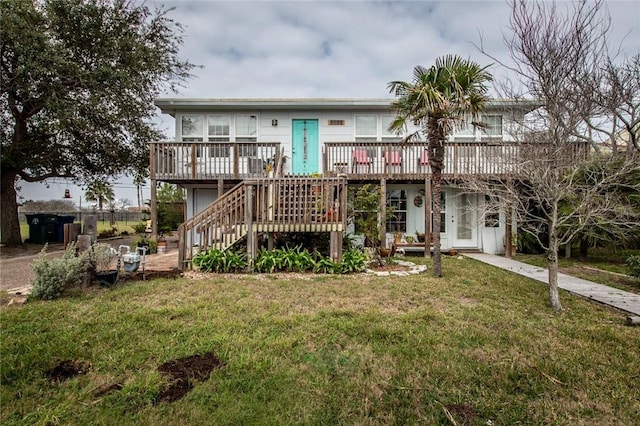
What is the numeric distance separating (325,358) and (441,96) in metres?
5.45

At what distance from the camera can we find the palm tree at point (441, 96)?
6348 mm

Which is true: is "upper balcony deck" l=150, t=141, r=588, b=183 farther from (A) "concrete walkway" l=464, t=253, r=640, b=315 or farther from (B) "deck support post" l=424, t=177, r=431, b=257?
(A) "concrete walkway" l=464, t=253, r=640, b=315

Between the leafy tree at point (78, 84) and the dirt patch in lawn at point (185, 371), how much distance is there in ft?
35.4

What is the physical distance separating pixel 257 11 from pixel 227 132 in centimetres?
461

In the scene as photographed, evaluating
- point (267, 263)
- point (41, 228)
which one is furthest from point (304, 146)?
point (41, 228)

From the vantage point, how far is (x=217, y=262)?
7.00m

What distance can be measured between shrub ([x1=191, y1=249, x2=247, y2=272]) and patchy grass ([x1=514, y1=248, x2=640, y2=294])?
7638 mm

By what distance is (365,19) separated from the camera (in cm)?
860

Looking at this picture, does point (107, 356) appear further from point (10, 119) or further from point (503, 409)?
point (10, 119)

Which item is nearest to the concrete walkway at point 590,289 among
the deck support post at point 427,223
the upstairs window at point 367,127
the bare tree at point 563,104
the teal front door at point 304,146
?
the bare tree at point 563,104

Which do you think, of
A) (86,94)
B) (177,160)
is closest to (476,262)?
(177,160)

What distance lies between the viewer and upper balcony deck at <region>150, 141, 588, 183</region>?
1024 cm

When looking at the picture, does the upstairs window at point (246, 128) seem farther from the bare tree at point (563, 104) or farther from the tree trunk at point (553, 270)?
the tree trunk at point (553, 270)

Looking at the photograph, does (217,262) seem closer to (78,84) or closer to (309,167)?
(309,167)
